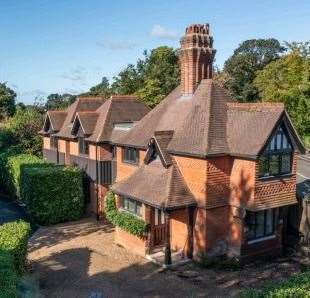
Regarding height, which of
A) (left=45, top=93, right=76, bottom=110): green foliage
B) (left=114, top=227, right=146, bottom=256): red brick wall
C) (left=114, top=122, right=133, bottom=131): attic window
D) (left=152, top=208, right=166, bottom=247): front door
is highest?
(left=45, top=93, right=76, bottom=110): green foliage

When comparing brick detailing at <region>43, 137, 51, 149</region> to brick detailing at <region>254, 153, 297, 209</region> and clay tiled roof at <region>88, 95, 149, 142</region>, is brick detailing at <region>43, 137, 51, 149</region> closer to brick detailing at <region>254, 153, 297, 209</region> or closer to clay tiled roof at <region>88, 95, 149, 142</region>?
clay tiled roof at <region>88, 95, 149, 142</region>

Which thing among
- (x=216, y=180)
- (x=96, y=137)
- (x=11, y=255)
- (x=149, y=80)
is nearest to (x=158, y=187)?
(x=216, y=180)

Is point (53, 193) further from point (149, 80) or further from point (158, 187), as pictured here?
point (149, 80)

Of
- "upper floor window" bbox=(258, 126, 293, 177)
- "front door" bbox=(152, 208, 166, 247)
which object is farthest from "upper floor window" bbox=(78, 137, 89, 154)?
"upper floor window" bbox=(258, 126, 293, 177)

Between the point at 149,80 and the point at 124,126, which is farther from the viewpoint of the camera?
the point at 149,80

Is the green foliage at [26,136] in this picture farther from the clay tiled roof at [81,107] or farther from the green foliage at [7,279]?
the green foliage at [7,279]

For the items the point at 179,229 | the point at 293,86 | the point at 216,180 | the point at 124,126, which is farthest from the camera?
the point at 293,86

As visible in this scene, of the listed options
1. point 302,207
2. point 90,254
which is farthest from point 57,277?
point 302,207
